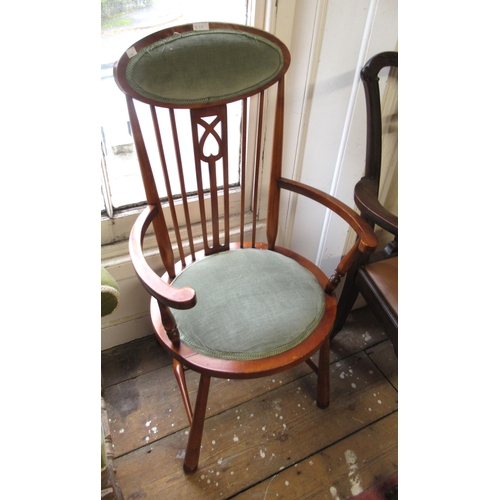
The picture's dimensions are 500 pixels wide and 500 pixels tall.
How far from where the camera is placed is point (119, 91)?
1.09 meters

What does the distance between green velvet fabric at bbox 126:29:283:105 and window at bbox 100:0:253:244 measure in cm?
26

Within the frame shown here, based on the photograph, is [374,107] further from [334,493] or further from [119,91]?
[334,493]

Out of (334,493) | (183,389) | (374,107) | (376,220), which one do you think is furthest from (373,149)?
(334,493)

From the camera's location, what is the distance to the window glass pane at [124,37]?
961 mm

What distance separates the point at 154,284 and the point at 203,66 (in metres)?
0.51

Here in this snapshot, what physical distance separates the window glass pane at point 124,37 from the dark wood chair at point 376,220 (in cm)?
43

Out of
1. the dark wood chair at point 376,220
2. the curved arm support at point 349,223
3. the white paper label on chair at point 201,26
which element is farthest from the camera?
the dark wood chair at point 376,220

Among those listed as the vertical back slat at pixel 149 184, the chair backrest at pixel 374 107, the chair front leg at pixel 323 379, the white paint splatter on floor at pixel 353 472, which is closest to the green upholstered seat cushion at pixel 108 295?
the vertical back slat at pixel 149 184

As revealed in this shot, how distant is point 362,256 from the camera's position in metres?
1.20

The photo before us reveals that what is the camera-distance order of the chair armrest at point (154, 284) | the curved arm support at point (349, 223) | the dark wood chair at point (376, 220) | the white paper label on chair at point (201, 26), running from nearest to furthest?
the chair armrest at point (154, 284) → the white paper label on chair at point (201, 26) → the curved arm support at point (349, 223) → the dark wood chair at point (376, 220)

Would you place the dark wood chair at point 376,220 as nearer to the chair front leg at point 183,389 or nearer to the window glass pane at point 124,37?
the window glass pane at point 124,37

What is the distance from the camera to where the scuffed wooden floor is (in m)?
1.14
